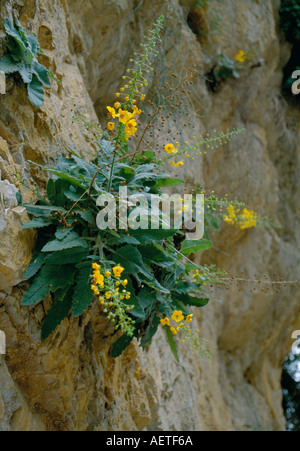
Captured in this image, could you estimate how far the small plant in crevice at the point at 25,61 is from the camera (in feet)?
4.23

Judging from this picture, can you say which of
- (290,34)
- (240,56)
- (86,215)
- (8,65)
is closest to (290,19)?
(290,34)

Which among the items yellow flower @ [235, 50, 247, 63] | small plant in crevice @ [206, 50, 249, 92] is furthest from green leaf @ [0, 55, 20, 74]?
yellow flower @ [235, 50, 247, 63]

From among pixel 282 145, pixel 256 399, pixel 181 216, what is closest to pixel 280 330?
pixel 256 399

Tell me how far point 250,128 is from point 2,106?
7.44 ft

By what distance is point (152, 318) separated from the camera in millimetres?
1409

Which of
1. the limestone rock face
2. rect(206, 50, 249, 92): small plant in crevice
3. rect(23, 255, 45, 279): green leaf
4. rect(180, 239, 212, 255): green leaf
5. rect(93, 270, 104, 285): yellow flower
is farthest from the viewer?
rect(206, 50, 249, 92): small plant in crevice

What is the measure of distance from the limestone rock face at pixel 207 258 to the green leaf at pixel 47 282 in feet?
0.18

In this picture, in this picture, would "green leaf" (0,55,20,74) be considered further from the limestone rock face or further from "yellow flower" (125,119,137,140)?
"yellow flower" (125,119,137,140)

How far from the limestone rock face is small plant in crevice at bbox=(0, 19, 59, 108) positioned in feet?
0.11

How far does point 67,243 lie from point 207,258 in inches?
77.9

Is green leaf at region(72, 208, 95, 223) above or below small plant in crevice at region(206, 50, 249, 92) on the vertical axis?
below

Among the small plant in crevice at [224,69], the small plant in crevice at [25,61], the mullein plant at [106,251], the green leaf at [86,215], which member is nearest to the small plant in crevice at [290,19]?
the small plant in crevice at [224,69]

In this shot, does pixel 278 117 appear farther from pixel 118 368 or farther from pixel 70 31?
pixel 118 368

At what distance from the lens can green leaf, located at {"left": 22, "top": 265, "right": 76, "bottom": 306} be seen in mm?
1187
